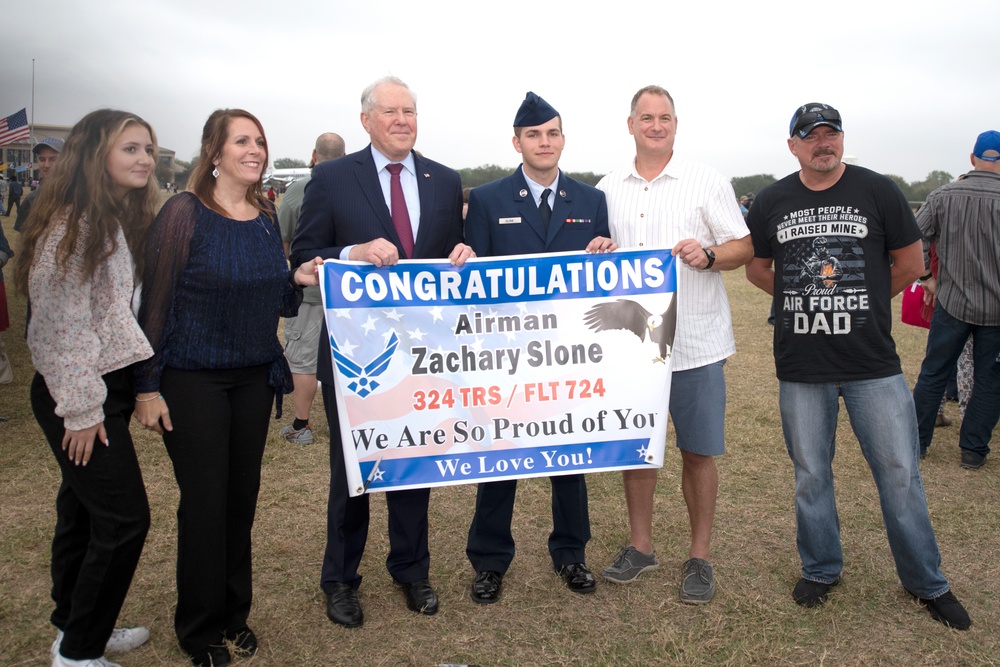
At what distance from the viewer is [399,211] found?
3.79 m

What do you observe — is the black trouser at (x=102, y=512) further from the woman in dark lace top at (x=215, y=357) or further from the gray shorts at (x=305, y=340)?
the gray shorts at (x=305, y=340)

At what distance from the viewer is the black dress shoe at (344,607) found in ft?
12.2

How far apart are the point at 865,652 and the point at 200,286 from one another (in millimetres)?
3230

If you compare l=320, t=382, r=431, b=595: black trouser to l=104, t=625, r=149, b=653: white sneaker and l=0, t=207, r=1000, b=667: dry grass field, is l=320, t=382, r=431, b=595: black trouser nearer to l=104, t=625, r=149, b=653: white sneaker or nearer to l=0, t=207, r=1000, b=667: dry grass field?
l=0, t=207, r=1000, b=667: dry grass field

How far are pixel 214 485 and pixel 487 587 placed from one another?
150cm

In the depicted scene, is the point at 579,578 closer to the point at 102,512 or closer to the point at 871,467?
the point at 871,467

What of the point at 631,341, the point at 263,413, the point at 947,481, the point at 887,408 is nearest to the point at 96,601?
the point at 263,413

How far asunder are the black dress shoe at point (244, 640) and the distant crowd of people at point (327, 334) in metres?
0.01

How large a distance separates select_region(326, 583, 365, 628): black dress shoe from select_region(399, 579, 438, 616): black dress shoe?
0.82ft

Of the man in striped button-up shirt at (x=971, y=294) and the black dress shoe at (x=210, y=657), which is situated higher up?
the man in striped button-up shirt at (x=971, y=294)

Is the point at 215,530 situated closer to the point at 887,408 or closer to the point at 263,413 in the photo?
the point at 263,413

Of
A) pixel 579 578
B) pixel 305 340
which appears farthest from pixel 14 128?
pixel 579 578

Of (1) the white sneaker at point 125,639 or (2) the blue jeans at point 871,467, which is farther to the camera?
(2) the blue jeans at point 871,467


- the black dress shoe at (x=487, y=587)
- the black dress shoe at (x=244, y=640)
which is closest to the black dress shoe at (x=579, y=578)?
the black dress shoe at (x=487, y=587)
